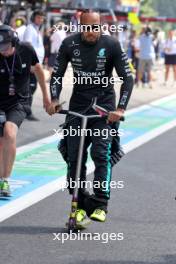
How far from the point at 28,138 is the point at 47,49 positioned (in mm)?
15809

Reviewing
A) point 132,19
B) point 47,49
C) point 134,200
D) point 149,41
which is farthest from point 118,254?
point 132,19

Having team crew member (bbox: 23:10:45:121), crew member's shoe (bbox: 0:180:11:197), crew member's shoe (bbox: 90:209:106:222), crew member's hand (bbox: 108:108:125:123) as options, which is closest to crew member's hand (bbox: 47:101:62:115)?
crew member's hand (bbox: 108:108:125:123)

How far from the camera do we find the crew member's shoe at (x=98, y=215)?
8.03 m

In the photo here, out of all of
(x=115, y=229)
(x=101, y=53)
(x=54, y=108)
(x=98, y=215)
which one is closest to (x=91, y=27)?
(x=101, y=53)

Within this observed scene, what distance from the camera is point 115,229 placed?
26.4ft

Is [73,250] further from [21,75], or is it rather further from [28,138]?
[28,138]

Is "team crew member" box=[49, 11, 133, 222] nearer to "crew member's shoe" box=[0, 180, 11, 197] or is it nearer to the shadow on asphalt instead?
the shadow on asphalt

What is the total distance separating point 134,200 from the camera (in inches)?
376

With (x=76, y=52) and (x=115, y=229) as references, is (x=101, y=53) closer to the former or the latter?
(x=76, y=52)

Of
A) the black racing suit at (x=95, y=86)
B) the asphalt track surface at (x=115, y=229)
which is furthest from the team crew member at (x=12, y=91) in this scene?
the black racing suit at (x=95, y=86)

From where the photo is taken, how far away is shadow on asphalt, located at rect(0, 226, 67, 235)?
7.88m

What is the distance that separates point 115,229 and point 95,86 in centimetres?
115

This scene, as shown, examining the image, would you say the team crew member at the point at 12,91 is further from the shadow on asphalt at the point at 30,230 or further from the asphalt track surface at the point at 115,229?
the shadow on asphalt at the point at 30,230

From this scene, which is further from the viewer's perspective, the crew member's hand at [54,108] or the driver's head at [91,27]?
the crew member's hand at [54,108]
